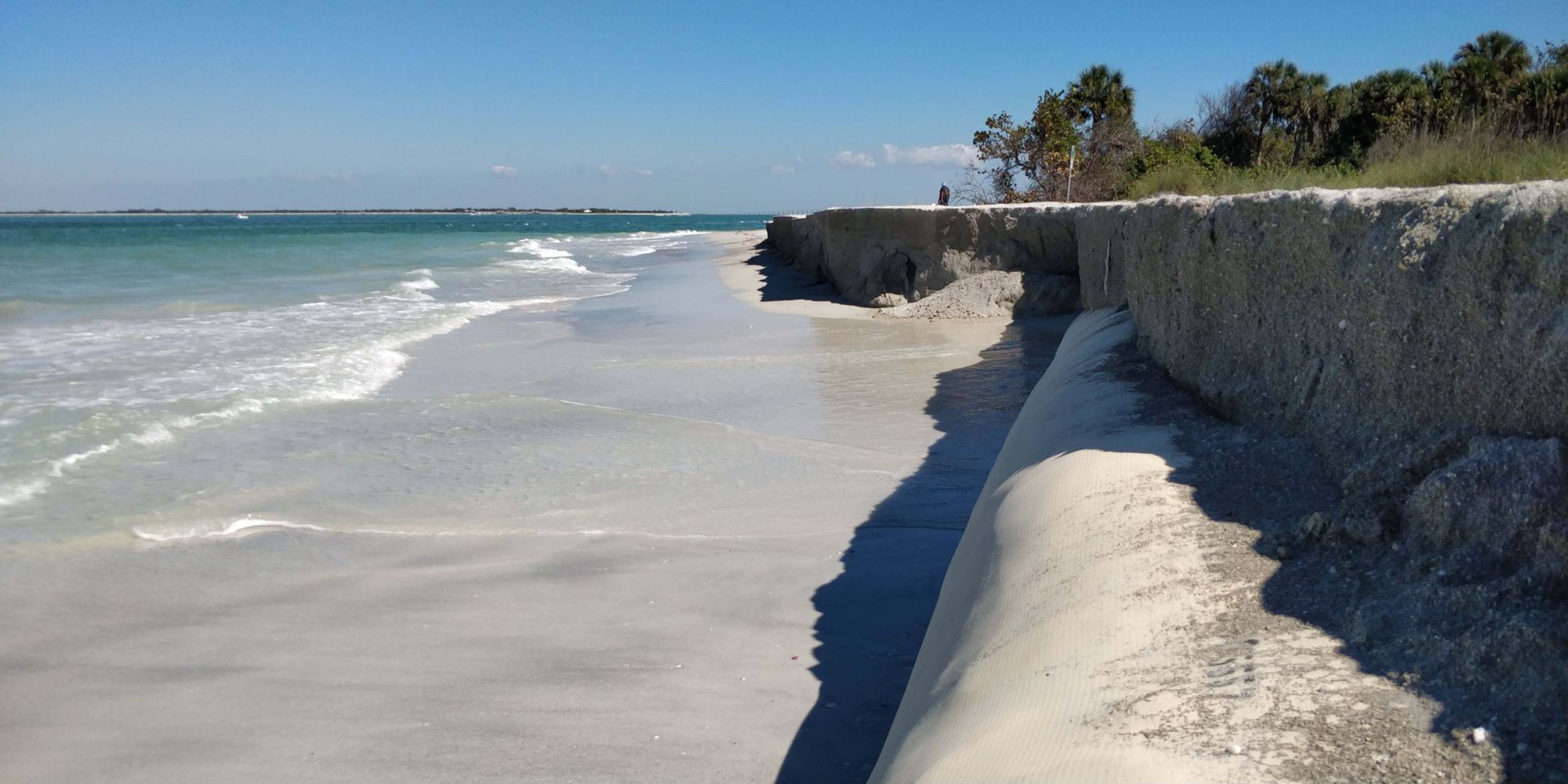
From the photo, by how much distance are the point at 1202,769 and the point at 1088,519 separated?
1.32m

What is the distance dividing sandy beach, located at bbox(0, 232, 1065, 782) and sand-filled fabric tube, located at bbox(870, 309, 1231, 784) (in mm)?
718

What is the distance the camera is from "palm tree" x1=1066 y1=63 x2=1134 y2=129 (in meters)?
29.2

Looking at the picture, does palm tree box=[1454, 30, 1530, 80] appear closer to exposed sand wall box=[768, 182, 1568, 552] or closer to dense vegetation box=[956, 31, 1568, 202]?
dense vegetation box=[956, 31, 1568, 202]

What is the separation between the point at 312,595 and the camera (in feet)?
16.9

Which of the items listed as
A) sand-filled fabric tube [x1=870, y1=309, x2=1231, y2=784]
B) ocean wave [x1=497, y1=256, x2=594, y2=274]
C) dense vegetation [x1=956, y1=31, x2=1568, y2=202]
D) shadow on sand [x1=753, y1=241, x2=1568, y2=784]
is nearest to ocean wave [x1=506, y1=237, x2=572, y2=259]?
ocean wave [x1=497, y1=256, x2=594, y2=274]

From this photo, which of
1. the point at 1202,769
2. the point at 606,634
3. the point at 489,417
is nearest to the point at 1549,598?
the point at 1202,769

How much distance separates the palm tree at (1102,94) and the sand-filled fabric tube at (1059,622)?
25.2 m

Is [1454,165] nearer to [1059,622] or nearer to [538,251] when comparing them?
[1059,622]

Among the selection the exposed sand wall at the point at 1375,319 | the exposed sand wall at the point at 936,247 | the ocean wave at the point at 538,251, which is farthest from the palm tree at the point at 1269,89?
the exposed sand wall at the point at 1375,319

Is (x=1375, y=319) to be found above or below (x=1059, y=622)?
above

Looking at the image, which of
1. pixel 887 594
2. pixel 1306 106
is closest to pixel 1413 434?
pixel 887 594

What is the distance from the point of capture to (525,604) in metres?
4.98

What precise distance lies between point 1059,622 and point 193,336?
46.8 ft

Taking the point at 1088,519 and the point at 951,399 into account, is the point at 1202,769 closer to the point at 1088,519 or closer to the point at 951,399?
the point at 1088,519
